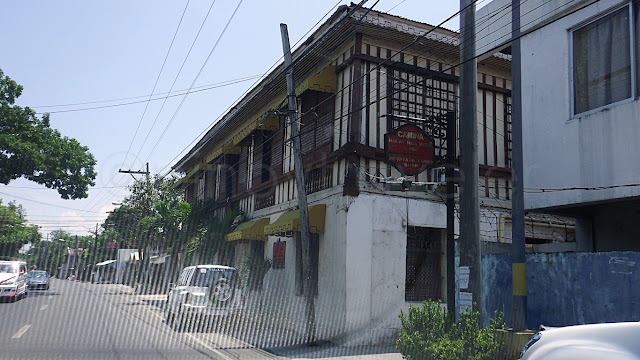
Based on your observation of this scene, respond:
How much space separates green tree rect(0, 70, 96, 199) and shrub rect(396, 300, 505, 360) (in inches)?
948

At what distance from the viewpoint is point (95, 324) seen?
607 inches

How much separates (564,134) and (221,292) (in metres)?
9.64

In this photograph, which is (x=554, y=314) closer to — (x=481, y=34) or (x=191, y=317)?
(x=481, y=34)

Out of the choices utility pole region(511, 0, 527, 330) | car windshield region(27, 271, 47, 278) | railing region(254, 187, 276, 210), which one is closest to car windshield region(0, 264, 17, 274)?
railing region(254, 187, 276, 210)

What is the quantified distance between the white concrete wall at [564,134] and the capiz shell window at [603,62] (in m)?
0.20

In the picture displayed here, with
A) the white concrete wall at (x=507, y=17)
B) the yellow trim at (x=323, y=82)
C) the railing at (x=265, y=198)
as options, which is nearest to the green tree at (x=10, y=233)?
the railing at (x=265, y=198)

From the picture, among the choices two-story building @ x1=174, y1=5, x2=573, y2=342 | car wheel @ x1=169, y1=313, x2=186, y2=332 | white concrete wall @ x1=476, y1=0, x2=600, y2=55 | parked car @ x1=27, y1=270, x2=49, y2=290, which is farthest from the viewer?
parked car @ x1=27, y1=270, x2=49, y2=290

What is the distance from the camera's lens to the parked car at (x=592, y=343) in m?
3.77

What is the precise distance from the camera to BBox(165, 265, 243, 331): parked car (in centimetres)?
1537

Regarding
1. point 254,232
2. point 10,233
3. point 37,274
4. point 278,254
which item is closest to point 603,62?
point 278,254

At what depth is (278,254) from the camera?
17.8 metres

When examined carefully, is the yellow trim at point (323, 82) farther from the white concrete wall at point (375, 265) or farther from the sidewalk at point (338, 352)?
the sidewalk at point (338, 352)

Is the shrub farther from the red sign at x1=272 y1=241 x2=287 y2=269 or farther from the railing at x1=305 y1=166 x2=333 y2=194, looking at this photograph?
the red sign at x1=272 y1=241 x2=287 y2=269

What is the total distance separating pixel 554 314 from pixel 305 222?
574 centimetres
